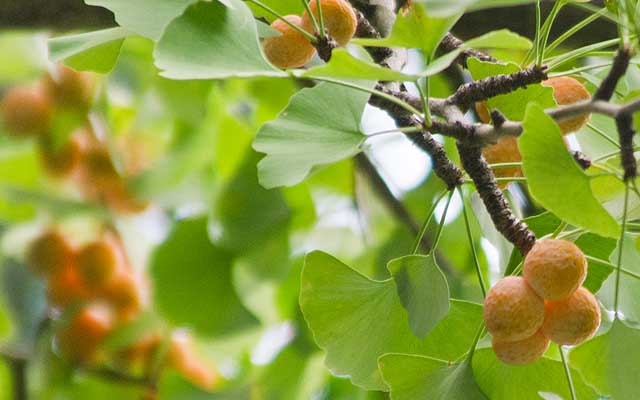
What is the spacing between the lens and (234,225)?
1210mm

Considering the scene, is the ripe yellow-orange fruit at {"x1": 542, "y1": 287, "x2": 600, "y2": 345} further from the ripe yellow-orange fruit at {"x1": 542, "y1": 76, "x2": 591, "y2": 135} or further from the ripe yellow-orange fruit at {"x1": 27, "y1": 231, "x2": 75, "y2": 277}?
→ the ripe yellow-orange fruit at {"x1": 27, "y1": 231, "x2": 75, "y2": 277}

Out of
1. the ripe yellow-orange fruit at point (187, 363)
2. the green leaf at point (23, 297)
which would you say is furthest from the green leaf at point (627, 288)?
the green leaf at point (23, 297)

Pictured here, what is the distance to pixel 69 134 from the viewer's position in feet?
4.80

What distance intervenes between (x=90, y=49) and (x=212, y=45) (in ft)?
0.39

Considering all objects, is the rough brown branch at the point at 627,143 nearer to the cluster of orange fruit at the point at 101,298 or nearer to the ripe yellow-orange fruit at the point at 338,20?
the ripe yellow-orange fruit at the point at 338,20

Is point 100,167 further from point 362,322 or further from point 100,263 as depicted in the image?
point 362,322

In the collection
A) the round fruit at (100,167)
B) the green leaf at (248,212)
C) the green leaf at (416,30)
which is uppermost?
the green leaf at (416,30)

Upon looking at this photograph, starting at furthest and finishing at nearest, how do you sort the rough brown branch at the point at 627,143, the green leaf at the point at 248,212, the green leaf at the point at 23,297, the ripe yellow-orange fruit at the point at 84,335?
1. the green leaf at the point at 23,297
2. the ripe yellow-orange fruit at the point at 84,335
3. the green leaf at the point at 248,212
4. the rough brown branch at the point at 627,143

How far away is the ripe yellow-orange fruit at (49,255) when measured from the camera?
147 centimetres

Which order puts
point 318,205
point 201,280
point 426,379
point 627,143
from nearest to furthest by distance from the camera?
1. point 627,143
2. point 426,379
3. point 201,280
4. point 318,205

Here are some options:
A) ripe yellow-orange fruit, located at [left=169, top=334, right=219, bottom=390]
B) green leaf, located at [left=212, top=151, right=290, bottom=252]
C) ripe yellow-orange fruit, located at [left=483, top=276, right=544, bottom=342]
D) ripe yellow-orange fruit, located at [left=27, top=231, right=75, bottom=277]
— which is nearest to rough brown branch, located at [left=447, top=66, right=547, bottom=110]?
ripe yellow-orange fruit, located at [left=483, top=276, right=544, bottom=342]

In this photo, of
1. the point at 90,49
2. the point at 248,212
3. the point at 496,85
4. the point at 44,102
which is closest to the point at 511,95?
the point at 496,85

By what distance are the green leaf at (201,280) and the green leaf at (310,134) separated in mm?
671

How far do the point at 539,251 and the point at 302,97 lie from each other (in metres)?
0.16
